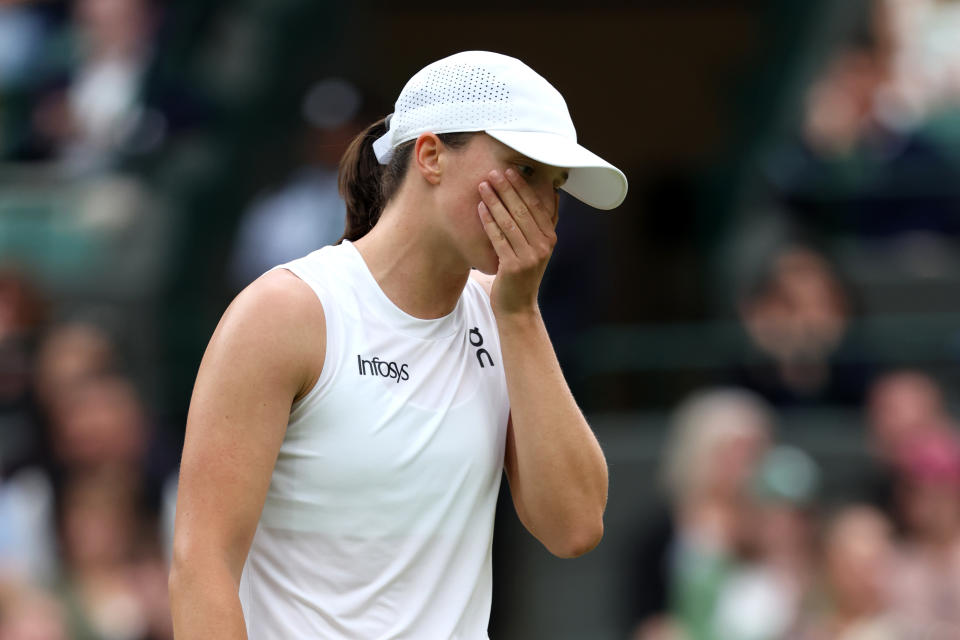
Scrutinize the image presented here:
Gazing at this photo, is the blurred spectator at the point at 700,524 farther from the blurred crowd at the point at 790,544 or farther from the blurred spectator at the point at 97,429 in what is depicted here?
the blurred spectator at the point at 97,429

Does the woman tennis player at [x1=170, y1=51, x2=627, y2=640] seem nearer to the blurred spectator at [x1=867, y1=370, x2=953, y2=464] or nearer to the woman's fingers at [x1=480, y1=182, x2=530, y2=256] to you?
the woman's fingers at [x1=480, y1=182, x2=530, y2=256]

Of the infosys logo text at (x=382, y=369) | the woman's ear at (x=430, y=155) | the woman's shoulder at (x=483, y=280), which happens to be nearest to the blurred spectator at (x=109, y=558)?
the woman's shoulder at (x=483, y=280)

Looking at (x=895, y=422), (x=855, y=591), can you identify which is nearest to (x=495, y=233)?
(x=855, y=591)

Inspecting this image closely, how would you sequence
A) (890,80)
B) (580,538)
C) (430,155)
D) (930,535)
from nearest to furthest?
(430,155) < (580,538) < (930,535) < (890,80)

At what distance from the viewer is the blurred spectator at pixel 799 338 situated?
23.6 feet

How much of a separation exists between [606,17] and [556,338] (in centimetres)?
652

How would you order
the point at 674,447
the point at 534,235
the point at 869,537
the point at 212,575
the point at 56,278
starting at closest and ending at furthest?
the point at 212,575 < the point at 534,235 < the point at 869,537 < the point at 674,447 < the point at 56,278

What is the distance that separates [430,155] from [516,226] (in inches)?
8.1

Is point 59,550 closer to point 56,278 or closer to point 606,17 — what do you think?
point 56,278

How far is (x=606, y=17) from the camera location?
12.6 m

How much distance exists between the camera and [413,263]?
109 inches

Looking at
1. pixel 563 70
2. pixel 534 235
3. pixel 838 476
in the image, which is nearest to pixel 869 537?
pixel 838 476

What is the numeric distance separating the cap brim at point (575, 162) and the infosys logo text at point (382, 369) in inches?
17.0

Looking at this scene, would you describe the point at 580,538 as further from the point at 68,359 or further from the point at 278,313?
the point at 68,359
